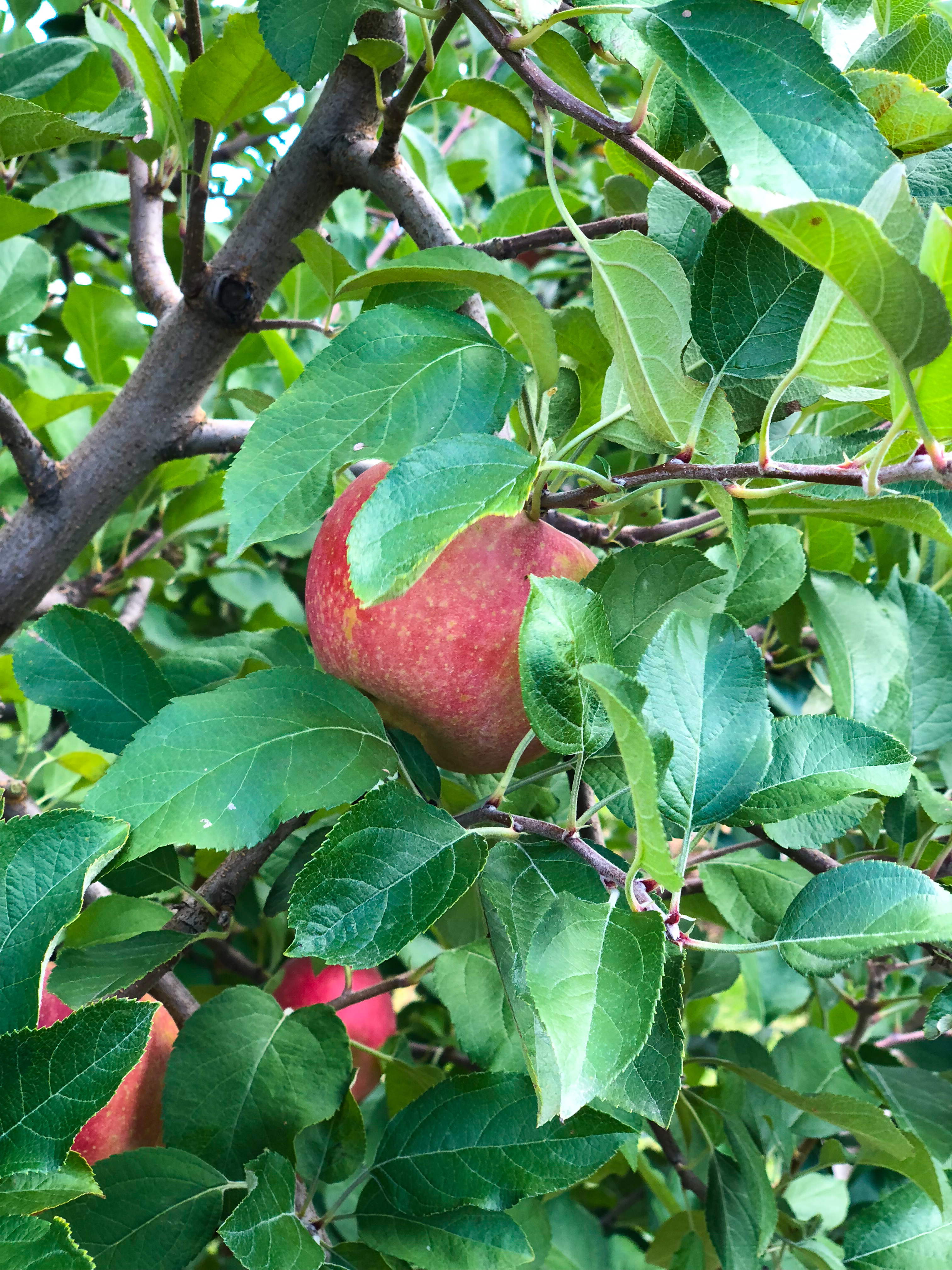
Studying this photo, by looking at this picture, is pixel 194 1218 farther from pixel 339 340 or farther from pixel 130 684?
pixel 339 340

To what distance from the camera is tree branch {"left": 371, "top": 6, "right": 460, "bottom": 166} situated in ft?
2.16

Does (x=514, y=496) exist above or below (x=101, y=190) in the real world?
below

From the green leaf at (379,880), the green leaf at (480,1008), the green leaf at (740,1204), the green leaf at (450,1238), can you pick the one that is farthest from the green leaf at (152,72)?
the green leaf at (740,1204)

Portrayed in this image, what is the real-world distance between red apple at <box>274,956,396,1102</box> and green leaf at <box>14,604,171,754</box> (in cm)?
41

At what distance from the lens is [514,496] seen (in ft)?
1.59

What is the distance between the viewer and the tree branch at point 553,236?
27.9 inches

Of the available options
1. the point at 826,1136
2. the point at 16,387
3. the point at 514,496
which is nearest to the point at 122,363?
the point at 16,387

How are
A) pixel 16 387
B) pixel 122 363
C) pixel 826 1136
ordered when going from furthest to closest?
pixel 122 363 → pixel 16 387 → pixel 826 1136

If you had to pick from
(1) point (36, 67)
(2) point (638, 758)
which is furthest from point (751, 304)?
(1) point (36, 67)

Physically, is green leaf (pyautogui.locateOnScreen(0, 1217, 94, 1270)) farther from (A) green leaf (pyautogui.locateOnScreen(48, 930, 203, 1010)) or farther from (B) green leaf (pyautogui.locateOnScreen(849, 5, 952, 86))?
(B) green leaf (pyautogui.locateOnScreen(849, 5, 952, 86))

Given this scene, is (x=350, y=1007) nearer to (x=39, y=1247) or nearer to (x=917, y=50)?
(x=39, y=1247)

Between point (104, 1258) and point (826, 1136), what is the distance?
2.20 ft

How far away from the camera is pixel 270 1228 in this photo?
54cm

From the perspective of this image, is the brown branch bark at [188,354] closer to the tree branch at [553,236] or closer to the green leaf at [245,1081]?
the tree branch at [553,236]
